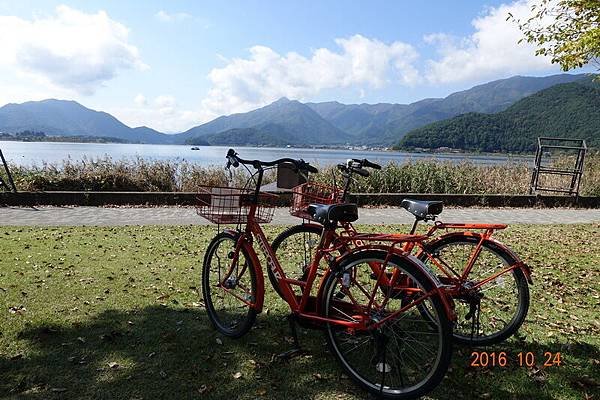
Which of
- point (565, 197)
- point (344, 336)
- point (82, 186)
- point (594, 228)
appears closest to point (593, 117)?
point (565, 197)

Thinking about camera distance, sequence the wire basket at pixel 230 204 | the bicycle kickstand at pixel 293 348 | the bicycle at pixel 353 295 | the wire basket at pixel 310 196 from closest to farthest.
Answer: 1. the bicycle at pixel 353 295
2. the bicycle kickstand at pixel 293 348
3. the wire basket at pixel 230 204
4. the wire basket at pixel 310 196

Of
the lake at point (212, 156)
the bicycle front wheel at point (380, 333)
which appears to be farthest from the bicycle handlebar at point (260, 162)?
the lake at point (212, 156)

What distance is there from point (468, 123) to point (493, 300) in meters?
58.1

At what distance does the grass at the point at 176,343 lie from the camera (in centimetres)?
294

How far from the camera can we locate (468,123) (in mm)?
57531

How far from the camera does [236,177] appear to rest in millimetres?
14164

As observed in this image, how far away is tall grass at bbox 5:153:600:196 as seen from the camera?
41.7ft

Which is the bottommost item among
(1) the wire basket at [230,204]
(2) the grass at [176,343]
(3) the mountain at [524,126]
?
(2) the grass at [176,343]

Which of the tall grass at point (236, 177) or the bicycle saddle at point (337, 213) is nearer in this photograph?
the bicycle saddle at point (337, 213)

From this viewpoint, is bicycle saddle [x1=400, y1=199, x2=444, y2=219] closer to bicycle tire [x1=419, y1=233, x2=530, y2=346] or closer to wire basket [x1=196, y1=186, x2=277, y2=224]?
bicycle tire [x1=419, y1=233, x2=530, y2=346]

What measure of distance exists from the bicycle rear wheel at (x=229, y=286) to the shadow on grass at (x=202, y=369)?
0.13 m

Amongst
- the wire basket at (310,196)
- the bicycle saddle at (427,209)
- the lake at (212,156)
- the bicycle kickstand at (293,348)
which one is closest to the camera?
the bicycle saddle at (427,209)

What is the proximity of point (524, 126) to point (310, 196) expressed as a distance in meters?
63.9

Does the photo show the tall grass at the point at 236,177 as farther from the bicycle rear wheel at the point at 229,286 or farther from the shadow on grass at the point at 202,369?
the shadow on grass at the point at 202,369
